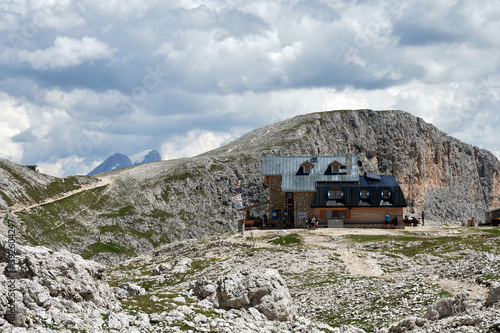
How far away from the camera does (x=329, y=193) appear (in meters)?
85.7

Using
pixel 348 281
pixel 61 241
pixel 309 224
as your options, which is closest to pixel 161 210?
pixel 61 241

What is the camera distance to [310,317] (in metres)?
31.6

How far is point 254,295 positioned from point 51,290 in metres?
10.1

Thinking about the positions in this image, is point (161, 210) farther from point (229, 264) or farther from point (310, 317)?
point (310, 317)

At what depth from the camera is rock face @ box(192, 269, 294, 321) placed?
83.7ft

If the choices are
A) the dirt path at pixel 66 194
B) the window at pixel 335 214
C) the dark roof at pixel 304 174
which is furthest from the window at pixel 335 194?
the dirt path at pixel 66 194

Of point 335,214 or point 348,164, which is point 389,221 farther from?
point 348,164

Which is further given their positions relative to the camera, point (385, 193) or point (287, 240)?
point (385, 193)

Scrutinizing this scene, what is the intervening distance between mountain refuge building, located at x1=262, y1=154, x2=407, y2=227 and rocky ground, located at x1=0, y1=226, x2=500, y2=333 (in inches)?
1163

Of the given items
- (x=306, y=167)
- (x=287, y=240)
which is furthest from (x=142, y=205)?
(x=287, y=240)

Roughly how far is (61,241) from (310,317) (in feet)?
324

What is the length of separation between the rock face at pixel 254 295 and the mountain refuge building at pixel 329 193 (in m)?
59.2

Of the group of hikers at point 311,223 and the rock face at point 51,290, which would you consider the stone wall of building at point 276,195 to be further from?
the rock face at point 51,290

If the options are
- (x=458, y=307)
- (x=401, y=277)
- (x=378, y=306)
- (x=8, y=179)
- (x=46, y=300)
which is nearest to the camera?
(x=46, y=300)
